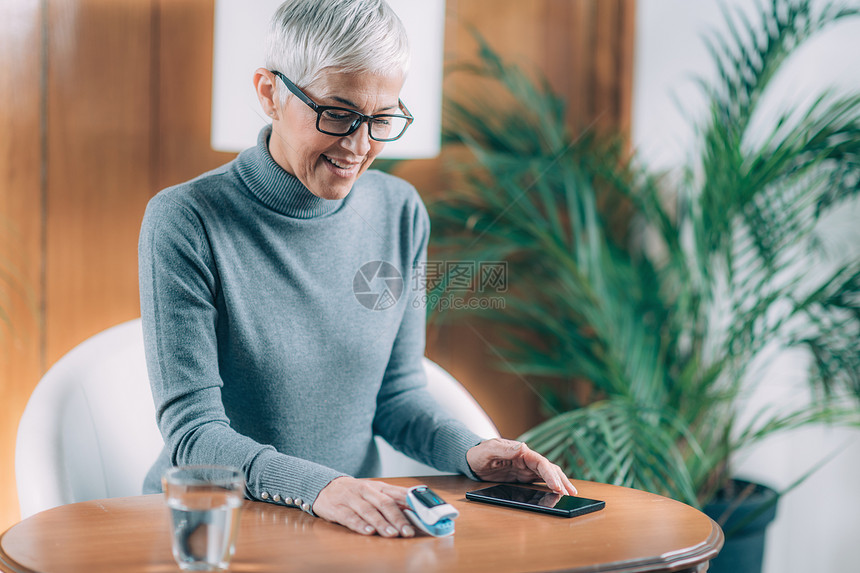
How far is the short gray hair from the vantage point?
98 centimetres

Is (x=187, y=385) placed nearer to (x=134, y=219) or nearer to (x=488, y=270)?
(x=134, y=219)

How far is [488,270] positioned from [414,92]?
0.86 meters

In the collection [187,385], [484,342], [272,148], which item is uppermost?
[272,148]

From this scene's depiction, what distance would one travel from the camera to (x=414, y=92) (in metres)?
1.18

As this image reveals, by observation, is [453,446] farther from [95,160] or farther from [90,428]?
[95,160]

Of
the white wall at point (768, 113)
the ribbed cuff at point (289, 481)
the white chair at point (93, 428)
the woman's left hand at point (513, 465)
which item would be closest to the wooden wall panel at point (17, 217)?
the white chair at point (93, 428)

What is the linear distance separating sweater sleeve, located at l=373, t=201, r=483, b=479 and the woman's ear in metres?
0.30

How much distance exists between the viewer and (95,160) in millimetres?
1510

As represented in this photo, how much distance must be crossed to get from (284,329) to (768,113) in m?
1.29

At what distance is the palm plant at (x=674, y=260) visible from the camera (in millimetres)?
1619

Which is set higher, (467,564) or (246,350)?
(246,350)

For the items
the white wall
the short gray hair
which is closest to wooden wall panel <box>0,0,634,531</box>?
the short gray hair

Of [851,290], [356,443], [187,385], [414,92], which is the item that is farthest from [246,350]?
[851,290]

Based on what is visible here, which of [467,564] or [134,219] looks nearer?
[467,564]
